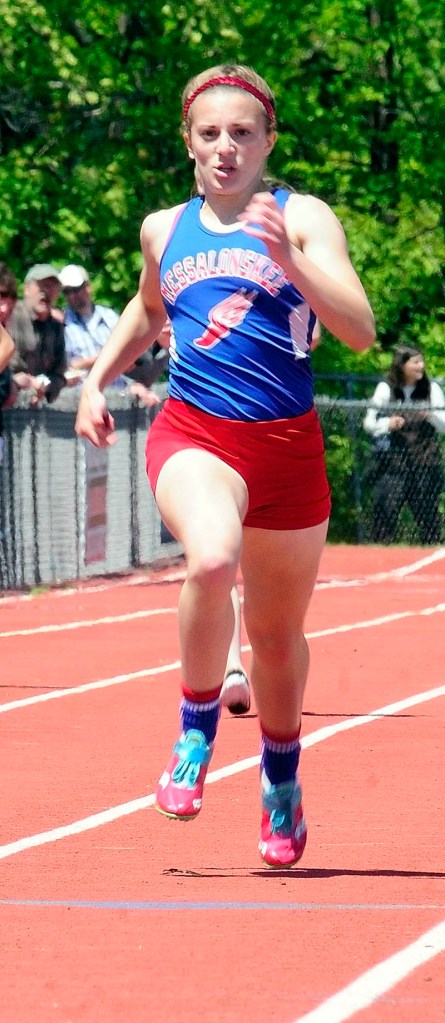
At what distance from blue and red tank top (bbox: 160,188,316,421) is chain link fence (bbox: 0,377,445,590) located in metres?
9.96

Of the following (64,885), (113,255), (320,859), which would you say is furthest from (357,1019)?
(113,255)

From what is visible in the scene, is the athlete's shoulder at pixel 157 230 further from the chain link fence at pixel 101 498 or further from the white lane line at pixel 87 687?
the chain link fence at pixel 101 498

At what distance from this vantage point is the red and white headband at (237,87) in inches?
215

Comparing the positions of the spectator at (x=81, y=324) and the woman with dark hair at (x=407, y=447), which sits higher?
the spectator at (x=81, y=324)

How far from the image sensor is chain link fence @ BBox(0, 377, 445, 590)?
15656mm

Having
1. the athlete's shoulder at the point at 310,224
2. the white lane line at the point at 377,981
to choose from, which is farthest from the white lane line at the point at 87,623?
the white lane line at the point at 377,981

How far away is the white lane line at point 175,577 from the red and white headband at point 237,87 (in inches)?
300

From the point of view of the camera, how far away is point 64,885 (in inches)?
219

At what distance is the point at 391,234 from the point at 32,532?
13.2 metres

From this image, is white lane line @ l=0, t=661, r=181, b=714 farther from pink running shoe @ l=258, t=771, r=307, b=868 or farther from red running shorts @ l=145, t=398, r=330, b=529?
red running shorts @ l=145, t=398, r=330, b=529

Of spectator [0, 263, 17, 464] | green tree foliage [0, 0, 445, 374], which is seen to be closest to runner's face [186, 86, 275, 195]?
spectator [0, 263, 17, 464]

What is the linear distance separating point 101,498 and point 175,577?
113 cm

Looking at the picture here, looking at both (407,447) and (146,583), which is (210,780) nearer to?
(146,583)

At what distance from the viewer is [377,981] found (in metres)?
4.35
